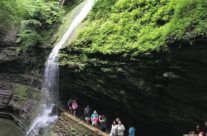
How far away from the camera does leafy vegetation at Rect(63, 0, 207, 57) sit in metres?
10.8

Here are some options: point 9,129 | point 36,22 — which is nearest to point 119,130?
point 9,129

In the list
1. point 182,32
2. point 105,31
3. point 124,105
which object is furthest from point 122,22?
point 182,32

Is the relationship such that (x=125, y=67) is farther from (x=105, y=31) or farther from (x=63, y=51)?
(x=63, y=51)

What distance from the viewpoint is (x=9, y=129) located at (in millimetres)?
21688

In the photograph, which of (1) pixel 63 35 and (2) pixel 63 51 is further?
(1) pixel 63 35

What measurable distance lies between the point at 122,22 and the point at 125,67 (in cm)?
265

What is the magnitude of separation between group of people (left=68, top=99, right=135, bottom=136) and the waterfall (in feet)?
4.31

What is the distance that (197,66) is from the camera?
10.5m

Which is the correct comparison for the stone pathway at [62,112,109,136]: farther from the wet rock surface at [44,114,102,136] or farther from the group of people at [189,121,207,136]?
the group of people at [189,121,207,136]

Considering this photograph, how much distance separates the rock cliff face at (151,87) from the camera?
35.4 ft

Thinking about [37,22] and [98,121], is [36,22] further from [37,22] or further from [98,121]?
[98,121]

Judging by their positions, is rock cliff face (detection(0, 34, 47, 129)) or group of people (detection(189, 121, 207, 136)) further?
rock cliff face (detection(0, 34, 47, 129))

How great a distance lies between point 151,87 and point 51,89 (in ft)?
32.8

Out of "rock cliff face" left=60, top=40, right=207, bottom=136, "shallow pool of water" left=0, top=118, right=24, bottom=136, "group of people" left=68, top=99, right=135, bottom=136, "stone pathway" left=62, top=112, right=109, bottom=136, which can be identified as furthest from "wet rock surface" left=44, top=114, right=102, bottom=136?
"shallow pool of water" left=0, top=118, right=24, bottom=136
